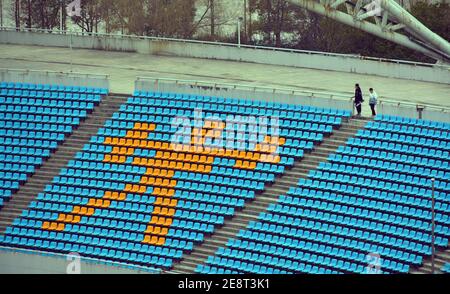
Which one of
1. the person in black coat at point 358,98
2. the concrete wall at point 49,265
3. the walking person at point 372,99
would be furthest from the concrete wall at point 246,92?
the concrete wall at point 49,265

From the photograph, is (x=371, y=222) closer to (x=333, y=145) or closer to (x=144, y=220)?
(x=333, y=145)

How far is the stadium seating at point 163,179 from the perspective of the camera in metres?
50.1

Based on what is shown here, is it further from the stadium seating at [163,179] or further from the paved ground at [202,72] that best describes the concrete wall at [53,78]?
the stadium seating at [163,179]

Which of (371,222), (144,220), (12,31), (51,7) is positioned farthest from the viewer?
(51,7)

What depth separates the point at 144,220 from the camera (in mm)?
50781

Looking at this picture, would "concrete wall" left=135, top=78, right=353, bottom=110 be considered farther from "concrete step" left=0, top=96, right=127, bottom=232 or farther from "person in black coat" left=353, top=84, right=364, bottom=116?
"concrete step" left=0, top=96, right=127, bottom=232

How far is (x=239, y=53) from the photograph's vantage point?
63000mm

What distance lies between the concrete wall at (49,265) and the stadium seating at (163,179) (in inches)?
52.1

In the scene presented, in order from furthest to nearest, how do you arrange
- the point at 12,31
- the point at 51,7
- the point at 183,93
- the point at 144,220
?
1. the point at 51,7
2. the point at 12,31
3. the point at 183,93
4. the point at 144,220

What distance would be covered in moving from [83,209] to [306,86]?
35.0 ft

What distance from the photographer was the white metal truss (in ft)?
186

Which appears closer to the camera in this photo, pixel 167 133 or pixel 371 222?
pixel 371 222

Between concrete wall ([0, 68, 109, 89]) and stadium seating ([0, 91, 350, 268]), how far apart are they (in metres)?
2.91

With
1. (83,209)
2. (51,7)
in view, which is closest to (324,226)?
(83,209)
